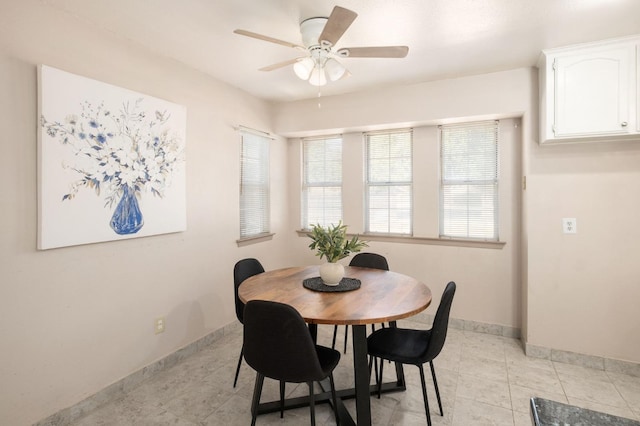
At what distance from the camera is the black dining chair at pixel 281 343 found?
5.24 feet

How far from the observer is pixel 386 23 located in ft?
7.10

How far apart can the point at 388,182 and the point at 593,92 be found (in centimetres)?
194

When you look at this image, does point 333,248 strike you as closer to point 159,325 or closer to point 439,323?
point 439,323

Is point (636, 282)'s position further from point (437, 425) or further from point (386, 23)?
point (386, 23)

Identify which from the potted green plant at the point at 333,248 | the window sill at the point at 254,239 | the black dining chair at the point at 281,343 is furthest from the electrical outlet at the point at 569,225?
the window sill at the point at 254,239

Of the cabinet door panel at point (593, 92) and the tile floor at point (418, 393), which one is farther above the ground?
the cabinet door panel at point (593, 92)

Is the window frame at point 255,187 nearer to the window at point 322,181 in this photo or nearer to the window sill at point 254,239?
the window sill at point 254,239

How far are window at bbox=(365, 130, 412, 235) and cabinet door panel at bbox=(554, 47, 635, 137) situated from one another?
1.43m

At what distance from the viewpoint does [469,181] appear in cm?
346

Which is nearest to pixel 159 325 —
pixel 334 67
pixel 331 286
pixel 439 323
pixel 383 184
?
pixel 331 286

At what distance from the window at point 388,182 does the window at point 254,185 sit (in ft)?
4.04

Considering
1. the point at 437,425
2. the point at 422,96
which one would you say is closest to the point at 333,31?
the point at 422,96

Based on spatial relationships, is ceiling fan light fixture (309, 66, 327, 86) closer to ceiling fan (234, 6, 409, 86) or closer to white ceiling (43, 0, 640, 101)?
ceiling fan (234, 6, 409, 86)

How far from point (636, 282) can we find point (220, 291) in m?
3.59
